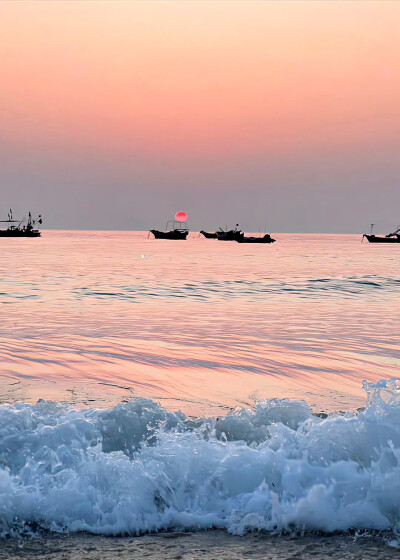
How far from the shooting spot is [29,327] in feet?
68.0

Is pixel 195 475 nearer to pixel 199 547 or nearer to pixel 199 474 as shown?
pixel 199 474

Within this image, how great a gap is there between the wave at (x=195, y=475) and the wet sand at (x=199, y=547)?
0.15 m

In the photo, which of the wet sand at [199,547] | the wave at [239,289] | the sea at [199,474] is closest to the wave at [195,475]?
the sea at [199,474]

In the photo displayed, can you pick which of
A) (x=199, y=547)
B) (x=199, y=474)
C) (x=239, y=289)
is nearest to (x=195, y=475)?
(x=199, y=474)

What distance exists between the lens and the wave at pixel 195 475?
5098 mm

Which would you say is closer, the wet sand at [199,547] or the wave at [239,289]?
the wet sand at [199,547]

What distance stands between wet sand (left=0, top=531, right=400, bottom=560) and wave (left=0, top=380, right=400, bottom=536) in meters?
0.15

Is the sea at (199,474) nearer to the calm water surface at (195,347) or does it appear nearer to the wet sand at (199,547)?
the wet sand at (199,547)

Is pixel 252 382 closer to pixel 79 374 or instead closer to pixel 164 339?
pixel 79 374

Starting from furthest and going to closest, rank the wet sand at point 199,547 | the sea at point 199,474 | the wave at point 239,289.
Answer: the wave at point 239,289 < the sea at point 199,474 < the wet sand at point 199,547

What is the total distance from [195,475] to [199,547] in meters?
0.83

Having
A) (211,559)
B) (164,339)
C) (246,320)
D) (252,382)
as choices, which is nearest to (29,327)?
(164,339)

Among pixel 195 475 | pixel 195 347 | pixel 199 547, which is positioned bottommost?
pixel 195 347

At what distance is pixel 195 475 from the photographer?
5.47m
